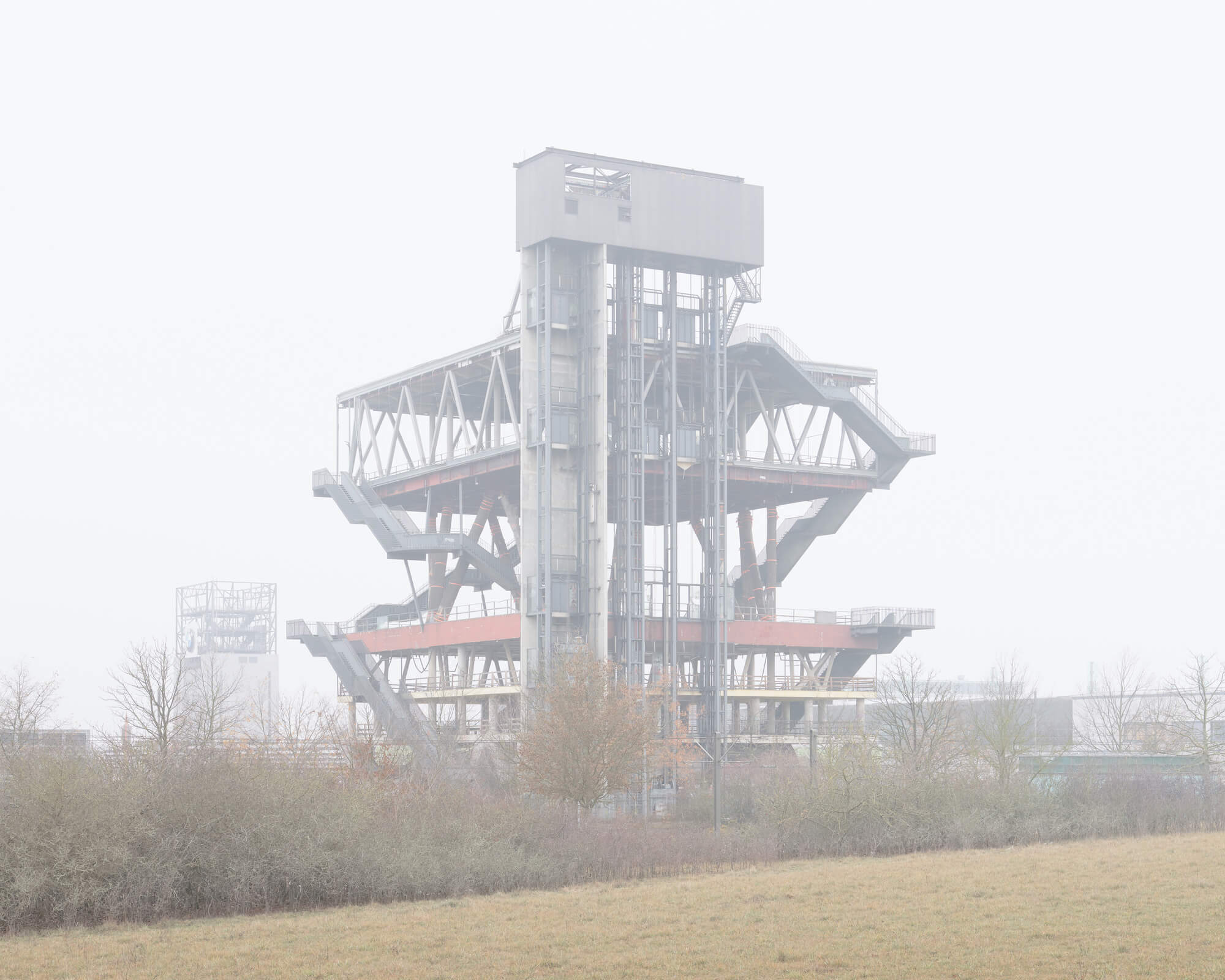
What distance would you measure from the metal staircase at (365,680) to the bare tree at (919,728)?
1827cm

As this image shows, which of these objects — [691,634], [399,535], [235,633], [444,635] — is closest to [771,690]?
[691,634]

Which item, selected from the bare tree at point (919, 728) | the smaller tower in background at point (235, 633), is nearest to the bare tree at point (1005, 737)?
the bare tree at point (919, 728)

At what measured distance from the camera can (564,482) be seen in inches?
2485

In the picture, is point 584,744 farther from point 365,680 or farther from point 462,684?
point 365,680

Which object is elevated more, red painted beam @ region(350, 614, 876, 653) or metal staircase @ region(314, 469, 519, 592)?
metal staircase @ region(314, 469, 519, 592)

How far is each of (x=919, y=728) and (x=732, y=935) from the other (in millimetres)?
46352

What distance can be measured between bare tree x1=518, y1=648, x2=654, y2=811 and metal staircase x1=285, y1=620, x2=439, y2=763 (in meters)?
17.4

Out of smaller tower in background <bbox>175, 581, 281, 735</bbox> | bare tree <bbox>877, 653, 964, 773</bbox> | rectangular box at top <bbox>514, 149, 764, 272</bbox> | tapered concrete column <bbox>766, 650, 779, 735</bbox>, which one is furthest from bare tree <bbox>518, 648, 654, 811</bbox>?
smaller tower in background <bbox>175, 581, 281, 735</bbox>

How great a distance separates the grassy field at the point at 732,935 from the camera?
2105 cm

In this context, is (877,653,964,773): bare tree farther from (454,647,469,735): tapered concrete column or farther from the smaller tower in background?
the smaller tower in background

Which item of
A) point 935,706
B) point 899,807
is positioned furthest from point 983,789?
point 935,706

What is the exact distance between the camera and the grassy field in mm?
21047

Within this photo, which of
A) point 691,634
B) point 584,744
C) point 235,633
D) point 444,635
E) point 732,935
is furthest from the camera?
point 235,633

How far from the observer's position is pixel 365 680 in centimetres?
7294
